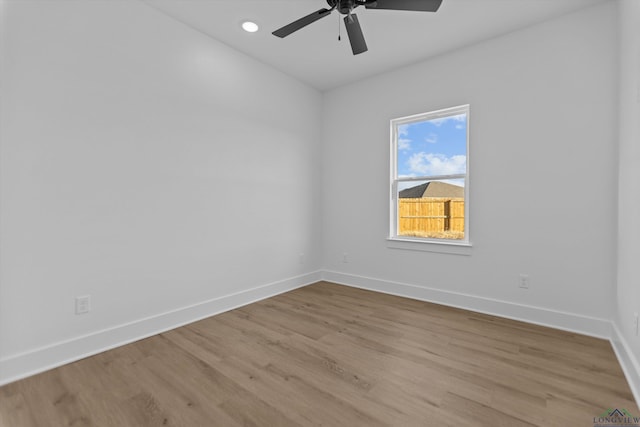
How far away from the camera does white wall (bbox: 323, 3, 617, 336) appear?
8.02 ft

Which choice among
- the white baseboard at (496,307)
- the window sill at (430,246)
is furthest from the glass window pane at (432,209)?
the white baseboard at (496,307)

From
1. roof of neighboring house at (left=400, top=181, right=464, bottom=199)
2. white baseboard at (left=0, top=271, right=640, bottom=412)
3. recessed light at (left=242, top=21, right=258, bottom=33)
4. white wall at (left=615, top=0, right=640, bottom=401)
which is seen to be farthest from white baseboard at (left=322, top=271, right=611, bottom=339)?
recessed light at (left=242, top=21, right=258, bottom=33)

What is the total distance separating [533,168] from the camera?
107 inches

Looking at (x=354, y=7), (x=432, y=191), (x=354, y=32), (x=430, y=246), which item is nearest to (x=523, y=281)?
(x=430, y=246)

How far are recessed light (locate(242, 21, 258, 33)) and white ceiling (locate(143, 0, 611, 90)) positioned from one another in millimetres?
48

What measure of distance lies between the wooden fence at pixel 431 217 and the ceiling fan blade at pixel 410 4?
1983 mm

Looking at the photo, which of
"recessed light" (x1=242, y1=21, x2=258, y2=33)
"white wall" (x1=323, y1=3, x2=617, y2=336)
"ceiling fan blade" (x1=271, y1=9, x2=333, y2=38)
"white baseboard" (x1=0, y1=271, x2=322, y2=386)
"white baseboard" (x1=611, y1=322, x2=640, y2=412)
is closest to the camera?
"white baseboard" (x1=611, y1=322, x2=640, y2=412)

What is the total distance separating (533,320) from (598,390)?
3.45ft

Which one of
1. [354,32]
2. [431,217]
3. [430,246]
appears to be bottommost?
[430,246]

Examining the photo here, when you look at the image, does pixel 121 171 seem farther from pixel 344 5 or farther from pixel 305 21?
pixel 344 5

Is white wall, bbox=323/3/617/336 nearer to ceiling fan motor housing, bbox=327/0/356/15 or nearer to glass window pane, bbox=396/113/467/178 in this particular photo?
glass window pane, bbox=396/113/467/178

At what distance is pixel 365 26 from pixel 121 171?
2.52 m

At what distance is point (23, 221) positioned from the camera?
1.88 metres

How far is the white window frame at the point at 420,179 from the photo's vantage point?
10.3ft
